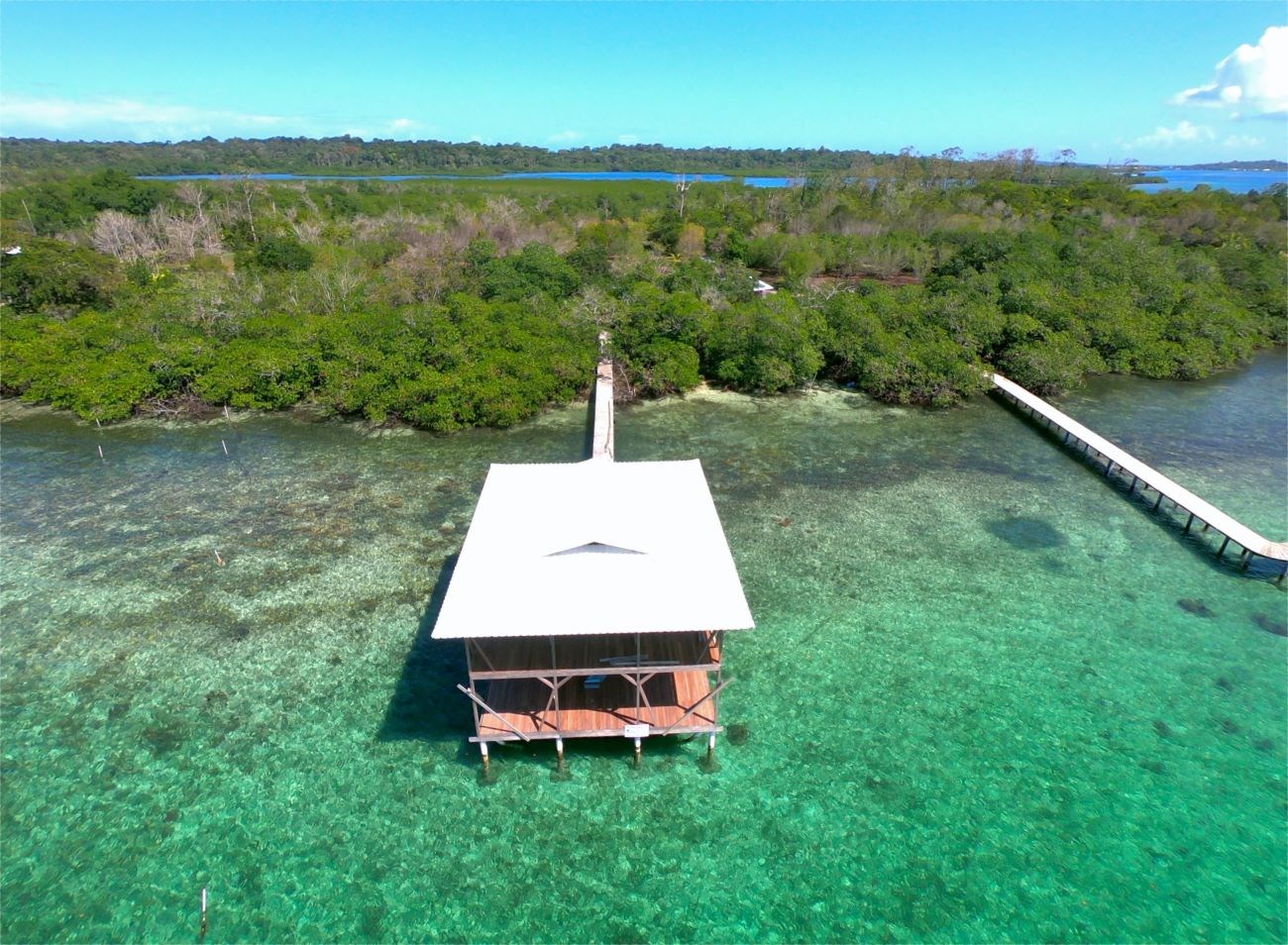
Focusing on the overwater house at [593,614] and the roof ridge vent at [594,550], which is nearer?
the overwater house at [593,614]

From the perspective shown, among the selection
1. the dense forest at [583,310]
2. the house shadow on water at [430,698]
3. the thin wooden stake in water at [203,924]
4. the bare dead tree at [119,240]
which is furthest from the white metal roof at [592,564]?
the bare dead tree at [119,240]

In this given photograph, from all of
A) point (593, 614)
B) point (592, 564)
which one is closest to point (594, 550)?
point (592, 564)

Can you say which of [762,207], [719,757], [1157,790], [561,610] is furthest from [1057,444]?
[762,207]

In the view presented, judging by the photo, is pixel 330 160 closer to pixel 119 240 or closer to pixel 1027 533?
pixel 119 240

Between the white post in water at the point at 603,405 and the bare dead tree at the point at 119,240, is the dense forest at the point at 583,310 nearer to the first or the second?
the bare dead tree at the point at 119,240

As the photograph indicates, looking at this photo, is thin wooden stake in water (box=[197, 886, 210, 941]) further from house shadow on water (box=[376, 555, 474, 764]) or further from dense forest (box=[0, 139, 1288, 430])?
dense forest (box=[0, 139, 1288, 430])

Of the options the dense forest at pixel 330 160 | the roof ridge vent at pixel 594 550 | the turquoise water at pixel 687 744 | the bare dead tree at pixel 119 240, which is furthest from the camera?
the dense forest at pixel 330 160

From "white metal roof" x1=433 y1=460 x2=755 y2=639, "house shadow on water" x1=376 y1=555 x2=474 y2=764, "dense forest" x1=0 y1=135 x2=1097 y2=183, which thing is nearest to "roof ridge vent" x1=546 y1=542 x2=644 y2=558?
"white metal roof" x1=433 y1=460 x2=755 y2=639

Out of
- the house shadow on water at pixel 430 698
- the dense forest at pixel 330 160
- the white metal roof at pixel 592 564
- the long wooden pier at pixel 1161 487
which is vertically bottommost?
the house shadow on water at pixel 430 698

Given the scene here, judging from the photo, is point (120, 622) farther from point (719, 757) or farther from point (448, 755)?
point (719, 757)
